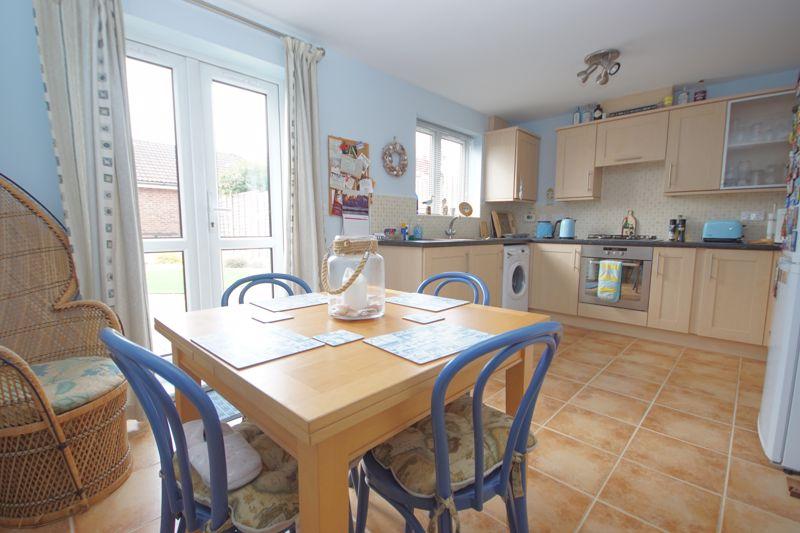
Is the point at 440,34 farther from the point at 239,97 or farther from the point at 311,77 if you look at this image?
the point at 239,97

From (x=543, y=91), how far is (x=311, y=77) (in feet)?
7.59

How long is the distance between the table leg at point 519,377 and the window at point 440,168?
2.70 m

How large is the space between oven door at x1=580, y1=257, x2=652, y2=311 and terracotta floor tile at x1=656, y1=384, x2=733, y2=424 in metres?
1.13

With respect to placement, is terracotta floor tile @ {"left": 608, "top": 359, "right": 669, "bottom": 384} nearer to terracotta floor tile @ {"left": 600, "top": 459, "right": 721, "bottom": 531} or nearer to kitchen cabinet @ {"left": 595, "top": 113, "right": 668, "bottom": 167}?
terracotta floor tile @ {"left": 600, "top": 459, "right": 721, "bottom": 531}

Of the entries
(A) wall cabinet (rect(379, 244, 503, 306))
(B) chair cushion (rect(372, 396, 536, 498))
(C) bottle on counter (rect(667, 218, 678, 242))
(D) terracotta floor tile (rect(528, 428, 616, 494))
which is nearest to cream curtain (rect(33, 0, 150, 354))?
(B) chair cushion (rect(372, 396, 536, 498))

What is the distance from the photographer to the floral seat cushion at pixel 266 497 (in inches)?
29.0

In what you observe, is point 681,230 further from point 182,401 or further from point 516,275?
point 182,401

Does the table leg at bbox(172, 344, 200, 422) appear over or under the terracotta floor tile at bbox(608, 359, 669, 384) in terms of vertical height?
over

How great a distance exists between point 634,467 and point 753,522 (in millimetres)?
380

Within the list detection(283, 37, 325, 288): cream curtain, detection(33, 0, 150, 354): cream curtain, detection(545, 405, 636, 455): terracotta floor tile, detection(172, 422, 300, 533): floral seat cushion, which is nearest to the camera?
detection(172, 422, 300, 533): floral seat cushion

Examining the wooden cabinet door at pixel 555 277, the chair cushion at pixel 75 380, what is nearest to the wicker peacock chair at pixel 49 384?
the chair cushion at pixel 75 380

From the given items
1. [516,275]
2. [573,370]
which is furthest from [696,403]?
[516,275]

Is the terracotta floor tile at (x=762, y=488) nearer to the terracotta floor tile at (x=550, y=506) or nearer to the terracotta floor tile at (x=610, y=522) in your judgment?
the terracotta floor tile at (x=610, y=522)

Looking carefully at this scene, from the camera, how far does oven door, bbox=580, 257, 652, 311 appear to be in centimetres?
329
